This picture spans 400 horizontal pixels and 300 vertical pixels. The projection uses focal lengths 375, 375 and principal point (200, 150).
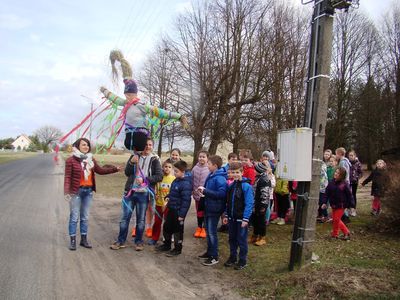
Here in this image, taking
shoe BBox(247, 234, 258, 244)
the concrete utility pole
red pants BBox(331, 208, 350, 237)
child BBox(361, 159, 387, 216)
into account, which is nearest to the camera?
the concrete utility pole

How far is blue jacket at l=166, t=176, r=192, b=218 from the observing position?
6242 millimetres

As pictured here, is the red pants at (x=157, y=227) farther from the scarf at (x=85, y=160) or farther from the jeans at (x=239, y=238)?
the jeans at (x=239, y=238)

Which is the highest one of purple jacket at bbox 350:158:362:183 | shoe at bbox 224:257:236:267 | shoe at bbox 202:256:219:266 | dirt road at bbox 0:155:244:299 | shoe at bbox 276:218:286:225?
purple jacket at bbox 350:158:362:183

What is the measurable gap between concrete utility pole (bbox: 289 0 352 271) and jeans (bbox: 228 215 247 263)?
2.28ft

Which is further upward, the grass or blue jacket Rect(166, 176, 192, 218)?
blue jacket Rect(166, 176, 192, 218)

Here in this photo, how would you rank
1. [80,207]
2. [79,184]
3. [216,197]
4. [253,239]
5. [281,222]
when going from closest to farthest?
[216,197]
[79,184]
[80,207]
[253,239]
[281,222]

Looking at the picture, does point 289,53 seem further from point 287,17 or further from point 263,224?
point 263,224

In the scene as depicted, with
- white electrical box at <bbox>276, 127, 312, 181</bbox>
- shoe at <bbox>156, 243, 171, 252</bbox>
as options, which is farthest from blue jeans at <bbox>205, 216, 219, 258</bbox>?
white electrical box at <bbox>276, 127, 312, 181</bbox>

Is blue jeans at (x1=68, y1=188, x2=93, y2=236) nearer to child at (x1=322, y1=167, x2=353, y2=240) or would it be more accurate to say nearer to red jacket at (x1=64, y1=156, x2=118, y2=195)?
red jacket at (x1=64, y1=156, x2=118, y2=195)

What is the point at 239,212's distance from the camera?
562 cm

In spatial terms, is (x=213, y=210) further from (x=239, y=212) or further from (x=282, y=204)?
(x=282, y=204)

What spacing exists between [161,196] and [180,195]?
86cm

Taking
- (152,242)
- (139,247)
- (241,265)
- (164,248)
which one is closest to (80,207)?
(139,247)

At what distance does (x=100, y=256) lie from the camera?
19.3ft
